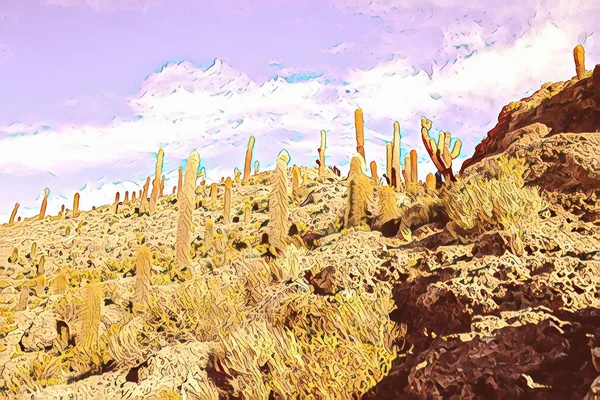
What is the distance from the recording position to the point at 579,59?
512 inches

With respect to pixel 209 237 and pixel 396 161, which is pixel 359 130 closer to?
pixel 396 161

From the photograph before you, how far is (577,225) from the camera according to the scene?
5941 millimetres

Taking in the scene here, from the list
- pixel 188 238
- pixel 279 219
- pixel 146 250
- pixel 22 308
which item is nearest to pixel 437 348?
pixel 279 219

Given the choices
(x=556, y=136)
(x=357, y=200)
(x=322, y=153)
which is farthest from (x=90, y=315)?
(x=322, y=153)

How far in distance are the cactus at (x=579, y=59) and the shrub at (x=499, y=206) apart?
754cm

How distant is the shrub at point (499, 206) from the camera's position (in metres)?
5.94

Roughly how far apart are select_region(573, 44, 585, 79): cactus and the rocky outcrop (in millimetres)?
745

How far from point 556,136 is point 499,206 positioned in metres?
2.51

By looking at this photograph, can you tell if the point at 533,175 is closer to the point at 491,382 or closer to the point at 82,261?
the point at 491,382

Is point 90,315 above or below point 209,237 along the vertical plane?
below

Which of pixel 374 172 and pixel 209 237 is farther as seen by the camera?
pixel 374 172

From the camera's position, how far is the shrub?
5.94 metres

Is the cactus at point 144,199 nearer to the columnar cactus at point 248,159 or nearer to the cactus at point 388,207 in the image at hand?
the columnar cactus at point 248,159

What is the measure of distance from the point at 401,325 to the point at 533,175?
3.51 metres
